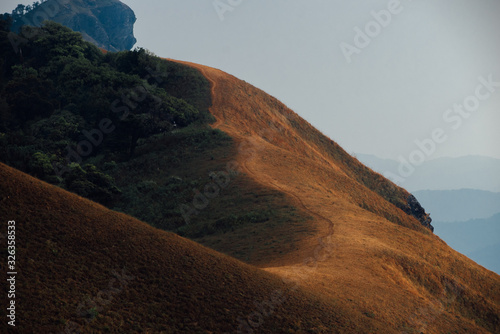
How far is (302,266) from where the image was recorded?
2375 cm

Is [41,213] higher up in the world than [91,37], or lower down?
lower down

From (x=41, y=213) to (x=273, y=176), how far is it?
25756 millimetres

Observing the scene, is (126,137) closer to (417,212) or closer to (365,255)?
(365,255)

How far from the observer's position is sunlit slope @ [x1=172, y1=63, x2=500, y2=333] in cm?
2228

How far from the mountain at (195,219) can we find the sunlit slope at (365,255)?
0.16 meters

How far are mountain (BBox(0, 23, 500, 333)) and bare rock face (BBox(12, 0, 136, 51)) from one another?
4389 inches

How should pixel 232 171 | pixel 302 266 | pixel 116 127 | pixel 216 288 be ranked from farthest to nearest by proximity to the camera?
1. pixel 116 127
2. pixel 232 171
3. pixel 302 266
4. pixel 216 288

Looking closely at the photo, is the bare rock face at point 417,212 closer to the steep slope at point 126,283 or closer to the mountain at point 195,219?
the mountain at point 195,219

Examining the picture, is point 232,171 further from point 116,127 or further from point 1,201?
point 1,201

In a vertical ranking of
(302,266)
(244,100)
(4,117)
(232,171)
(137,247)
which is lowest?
(4,117)

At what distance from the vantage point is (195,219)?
3416 centimetres

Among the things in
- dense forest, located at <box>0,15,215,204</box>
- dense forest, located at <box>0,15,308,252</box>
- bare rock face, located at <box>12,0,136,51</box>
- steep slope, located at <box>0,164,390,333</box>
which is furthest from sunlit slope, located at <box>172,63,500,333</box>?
bare rock face, located at <box>12,0,136,51</box>

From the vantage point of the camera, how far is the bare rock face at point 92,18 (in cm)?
16712

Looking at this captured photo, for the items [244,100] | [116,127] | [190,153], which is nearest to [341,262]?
[190,153]
